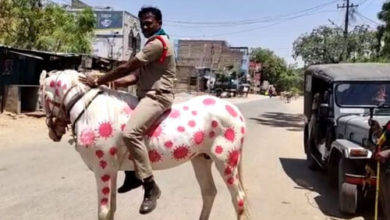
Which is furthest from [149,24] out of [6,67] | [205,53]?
[205,53]

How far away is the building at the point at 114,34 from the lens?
45.1 m

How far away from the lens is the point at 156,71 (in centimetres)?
464

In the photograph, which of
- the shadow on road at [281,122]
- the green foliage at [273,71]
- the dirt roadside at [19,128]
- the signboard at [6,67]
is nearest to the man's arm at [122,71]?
the dirt roadside at [19,128]

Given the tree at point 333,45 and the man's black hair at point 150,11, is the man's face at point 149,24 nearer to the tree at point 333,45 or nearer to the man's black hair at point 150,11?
the man's black hair at point 150,11

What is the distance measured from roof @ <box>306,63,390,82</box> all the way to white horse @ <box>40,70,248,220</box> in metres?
4.42

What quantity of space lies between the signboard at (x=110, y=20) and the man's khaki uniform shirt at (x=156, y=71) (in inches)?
1638

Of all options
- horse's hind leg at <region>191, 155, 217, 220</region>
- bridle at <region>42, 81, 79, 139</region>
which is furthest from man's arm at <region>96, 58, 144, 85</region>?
horse's hind leg at <region>191, 155, 217, 220</region>

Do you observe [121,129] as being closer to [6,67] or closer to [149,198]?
[149,198]

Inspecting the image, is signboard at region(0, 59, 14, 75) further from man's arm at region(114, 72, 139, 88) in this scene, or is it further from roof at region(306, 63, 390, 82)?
man's arm at region(114, 72, 139, 88)

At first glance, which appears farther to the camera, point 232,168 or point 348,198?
point 348,198

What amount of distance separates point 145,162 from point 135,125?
0.35 m

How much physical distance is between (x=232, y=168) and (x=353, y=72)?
4977 millimetres

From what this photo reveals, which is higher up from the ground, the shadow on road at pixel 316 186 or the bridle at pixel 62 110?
the bridle at pixel 62 110

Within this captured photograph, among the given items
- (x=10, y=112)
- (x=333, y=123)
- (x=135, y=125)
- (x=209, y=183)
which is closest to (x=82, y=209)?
(x=209, y=183)
